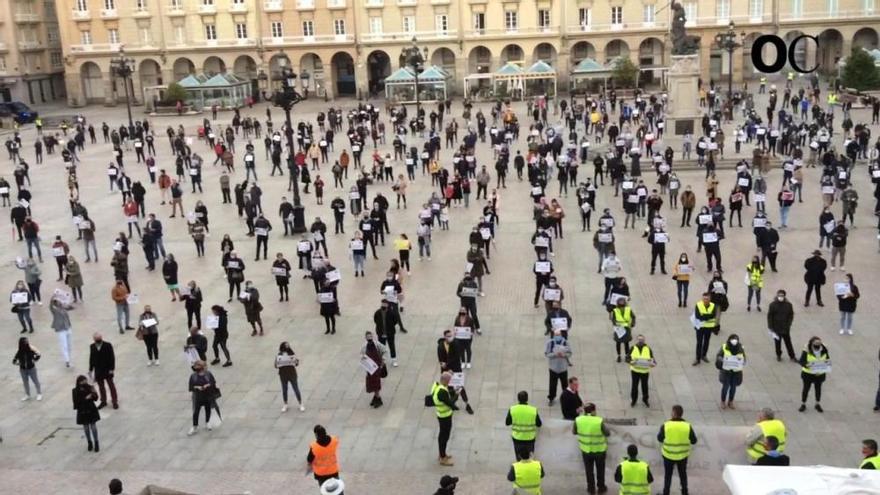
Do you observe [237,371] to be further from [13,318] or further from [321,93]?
[321,93]

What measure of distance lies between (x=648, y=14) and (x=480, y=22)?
12.7 m

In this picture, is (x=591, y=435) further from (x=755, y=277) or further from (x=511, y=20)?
(x=511, y=20)

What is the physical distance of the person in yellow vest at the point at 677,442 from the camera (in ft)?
35.4

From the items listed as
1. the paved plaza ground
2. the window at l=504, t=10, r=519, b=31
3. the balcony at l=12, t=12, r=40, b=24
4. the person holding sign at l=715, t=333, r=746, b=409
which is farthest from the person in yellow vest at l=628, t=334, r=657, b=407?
the balcony at l=12, t=12, r=40, b=24

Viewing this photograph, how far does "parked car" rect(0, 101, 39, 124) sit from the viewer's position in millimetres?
64875

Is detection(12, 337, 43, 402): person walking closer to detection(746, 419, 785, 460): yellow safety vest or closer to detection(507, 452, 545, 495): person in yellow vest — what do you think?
detection(507, 452, 545, 495): person in yellow vest

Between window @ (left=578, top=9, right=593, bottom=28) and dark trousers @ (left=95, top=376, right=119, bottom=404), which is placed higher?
window @ (left=578, top=9, right=593, bottom=28)

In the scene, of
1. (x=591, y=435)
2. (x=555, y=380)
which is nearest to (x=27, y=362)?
(x=555, y=380)

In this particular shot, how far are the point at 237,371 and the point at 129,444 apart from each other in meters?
3.05

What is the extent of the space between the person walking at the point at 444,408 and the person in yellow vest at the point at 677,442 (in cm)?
283

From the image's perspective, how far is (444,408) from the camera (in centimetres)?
1218

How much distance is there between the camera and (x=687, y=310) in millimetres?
18609

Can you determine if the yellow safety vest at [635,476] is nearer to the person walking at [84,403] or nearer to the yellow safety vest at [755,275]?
the person walking at [84,403]

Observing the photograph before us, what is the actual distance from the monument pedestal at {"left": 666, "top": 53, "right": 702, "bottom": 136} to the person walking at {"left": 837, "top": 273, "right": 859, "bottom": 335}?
868 inches
